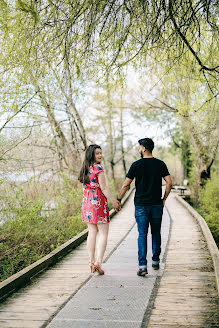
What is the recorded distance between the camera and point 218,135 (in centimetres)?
1410

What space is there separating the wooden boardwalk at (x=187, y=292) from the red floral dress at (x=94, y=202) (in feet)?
3.90

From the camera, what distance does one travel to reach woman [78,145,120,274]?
493 centimetres

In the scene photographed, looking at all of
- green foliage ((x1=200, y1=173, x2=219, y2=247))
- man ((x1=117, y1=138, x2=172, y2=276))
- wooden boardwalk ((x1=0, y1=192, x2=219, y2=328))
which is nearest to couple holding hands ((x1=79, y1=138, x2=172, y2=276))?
man ((x1=117, y1=138, x2=172, y2=276))

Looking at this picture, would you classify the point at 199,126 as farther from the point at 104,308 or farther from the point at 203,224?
the point at 104,308

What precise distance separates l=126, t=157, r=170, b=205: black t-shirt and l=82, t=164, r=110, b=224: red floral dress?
473 millimetres

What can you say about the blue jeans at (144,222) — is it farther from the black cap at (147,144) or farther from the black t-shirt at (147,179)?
the black cap at (147,144)

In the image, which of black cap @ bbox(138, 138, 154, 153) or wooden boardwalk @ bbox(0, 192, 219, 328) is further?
black cap @ bbox(138, 138, 154, 153)

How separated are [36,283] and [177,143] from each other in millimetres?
26012

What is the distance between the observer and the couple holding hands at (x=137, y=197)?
4.86 meters

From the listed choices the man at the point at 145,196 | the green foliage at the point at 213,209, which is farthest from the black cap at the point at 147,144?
the green foliage at the point at 213,209

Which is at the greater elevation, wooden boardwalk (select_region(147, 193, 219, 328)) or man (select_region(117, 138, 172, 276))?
man (select_region(117, 138, 172, 276))

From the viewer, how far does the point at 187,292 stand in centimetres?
419

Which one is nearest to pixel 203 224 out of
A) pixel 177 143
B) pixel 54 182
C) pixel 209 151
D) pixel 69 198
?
pixel 69 198

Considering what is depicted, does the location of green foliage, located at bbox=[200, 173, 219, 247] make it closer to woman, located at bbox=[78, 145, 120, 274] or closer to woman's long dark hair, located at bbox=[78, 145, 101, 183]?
woman, located at bbox=[78, 145, 120, 274]
